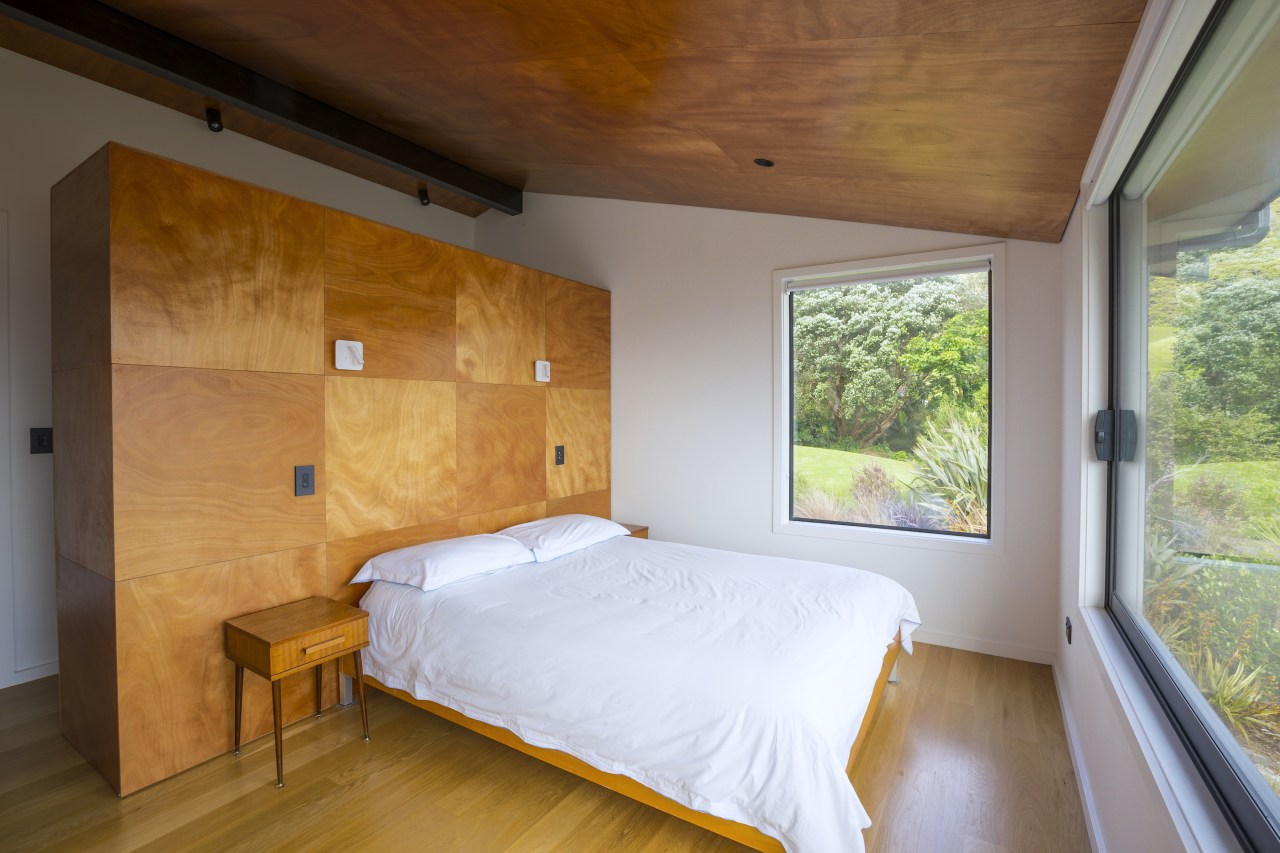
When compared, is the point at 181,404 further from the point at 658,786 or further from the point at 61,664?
the point at 658,786

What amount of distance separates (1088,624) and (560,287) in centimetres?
327

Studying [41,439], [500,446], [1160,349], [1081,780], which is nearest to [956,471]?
[1081,780]

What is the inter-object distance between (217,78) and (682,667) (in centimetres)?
304

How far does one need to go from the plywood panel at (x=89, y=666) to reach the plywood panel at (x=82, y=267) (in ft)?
2.76

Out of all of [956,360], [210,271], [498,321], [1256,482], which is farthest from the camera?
[498,321]

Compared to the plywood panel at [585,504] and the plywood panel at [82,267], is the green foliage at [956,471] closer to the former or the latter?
the plywood panel at [585,504]

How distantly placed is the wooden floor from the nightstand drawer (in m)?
0.43

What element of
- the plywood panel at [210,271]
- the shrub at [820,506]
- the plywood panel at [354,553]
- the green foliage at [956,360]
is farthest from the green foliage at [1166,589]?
the plywood panel at [210,271]

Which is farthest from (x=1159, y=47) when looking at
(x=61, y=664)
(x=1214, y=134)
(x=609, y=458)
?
(x=61, y=664)

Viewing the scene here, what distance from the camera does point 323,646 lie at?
7.76 ft

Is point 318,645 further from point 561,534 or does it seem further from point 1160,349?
point 1160,349

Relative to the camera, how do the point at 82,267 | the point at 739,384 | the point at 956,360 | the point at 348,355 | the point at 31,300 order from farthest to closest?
the point at 739,384 < the point at 956,360 < the point at 31,300 < the point at 348,355 < the point at 82,267

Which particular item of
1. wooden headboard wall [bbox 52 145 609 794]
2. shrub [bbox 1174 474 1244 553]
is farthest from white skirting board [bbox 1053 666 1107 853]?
wooden headboard wall [bbox 52 145 609 794]

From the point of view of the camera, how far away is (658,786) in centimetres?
180
